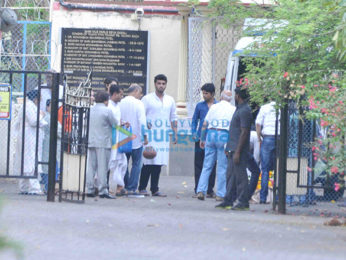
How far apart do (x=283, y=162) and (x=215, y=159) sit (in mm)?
2042

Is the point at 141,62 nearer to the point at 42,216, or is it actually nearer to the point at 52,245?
the point at 42,216

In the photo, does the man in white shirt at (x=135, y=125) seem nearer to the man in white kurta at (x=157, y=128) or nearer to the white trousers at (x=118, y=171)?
the white trousers at (x=118, y=171)

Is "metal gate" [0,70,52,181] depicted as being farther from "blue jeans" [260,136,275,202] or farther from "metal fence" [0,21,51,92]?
"metal fence" [0,21,51,92]

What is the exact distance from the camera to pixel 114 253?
6391 mm

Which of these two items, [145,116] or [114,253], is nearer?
[114,253]

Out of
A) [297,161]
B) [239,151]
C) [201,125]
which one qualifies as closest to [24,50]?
[201,125]

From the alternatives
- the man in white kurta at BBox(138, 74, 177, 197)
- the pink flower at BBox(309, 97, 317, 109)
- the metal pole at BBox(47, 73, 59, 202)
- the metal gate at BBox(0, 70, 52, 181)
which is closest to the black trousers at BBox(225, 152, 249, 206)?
the pink flower at BBox(309, 97, 317, 109)

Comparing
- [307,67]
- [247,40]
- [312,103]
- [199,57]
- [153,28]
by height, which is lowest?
[312,103]

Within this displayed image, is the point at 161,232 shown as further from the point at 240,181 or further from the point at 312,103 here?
the point at 240,181

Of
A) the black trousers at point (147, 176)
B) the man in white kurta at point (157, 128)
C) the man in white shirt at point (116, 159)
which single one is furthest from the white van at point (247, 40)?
the black trousers at point (147, 176)

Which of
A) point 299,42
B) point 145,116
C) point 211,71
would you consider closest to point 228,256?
point 299,42

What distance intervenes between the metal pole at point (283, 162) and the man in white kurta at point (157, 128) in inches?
109

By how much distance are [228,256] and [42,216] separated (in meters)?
2.95

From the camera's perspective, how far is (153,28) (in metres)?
19.0
